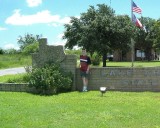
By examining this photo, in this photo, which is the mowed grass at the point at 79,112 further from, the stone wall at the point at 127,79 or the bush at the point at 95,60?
the bush at the point at 95,60

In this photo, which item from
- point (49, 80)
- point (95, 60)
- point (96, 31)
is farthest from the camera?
point (96, 31)

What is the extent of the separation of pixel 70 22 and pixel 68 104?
35.8 m

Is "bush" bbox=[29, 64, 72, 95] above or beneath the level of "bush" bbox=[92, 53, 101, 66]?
beneath

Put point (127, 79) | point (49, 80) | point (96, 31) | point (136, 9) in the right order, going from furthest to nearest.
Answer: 1. point (96, 31)
2. point (136, 9)
3. point (127, 79)
4. point (49, 80)

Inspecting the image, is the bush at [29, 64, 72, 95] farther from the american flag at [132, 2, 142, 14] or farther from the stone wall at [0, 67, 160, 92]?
the american flag at [132, 2, 142, 14]

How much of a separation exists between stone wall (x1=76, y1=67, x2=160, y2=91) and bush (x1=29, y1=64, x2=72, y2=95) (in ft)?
3.84

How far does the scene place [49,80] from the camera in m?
14.4

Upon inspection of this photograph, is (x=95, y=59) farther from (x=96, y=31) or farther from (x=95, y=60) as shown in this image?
(x=96, y=31)

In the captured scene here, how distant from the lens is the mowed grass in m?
8.66

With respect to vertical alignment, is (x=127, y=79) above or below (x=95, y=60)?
below

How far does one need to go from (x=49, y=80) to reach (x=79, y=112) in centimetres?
448

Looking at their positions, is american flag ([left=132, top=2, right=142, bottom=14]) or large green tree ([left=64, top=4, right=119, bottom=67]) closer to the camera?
american flag ([left=132, top=2, right=142, bottom=14])

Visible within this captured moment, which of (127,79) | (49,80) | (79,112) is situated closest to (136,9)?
(127,79)

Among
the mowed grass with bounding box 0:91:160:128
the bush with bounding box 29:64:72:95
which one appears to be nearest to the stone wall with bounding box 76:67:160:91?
the bush with bounding box 29:64:72:95
